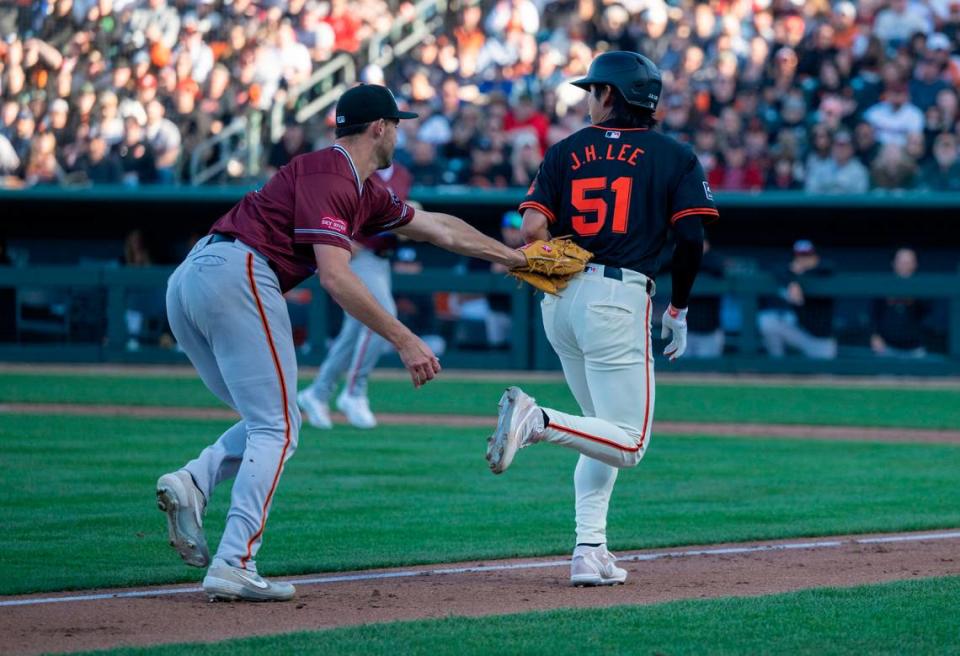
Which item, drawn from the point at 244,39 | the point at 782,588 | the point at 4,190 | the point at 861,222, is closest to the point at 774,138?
the point at 861,222

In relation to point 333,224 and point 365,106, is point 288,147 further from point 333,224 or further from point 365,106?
point 333,224

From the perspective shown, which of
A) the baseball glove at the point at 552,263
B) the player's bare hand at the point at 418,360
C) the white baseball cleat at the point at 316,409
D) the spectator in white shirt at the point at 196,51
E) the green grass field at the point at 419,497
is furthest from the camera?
the spectator in white shirt at the point at 196,51

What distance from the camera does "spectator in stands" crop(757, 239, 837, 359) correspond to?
53.5ft

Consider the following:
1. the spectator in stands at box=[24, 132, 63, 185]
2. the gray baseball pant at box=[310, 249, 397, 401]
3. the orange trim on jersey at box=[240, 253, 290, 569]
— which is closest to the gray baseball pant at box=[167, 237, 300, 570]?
the orange trim on jersey at box=[240, 253, 290, 569]

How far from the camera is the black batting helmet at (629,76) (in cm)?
546

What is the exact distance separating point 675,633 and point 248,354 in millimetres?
1745

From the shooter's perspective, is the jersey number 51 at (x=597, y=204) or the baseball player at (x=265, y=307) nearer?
the baseball player at (x=265, y=307)

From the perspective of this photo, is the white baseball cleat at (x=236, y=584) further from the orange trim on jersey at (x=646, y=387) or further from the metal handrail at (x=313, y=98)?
the metal handrail at (x=313, y=98)

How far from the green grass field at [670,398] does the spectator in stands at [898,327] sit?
2.22 feet

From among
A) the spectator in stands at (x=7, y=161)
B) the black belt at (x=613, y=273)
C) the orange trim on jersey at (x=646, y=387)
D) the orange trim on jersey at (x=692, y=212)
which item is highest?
the spectator in stands at (x=7, y=161)

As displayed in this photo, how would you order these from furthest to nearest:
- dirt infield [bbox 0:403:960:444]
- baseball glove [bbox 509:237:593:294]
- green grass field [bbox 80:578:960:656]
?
dirt infield [bbox 0:403:960:444] < baseball glove [bbox 509:237:593:294] < green grass field [bbox 80:578:960:656]

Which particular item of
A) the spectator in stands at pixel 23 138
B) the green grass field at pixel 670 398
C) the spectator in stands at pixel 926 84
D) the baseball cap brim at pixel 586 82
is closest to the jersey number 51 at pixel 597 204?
the baseball cap brim at pixel 586 82

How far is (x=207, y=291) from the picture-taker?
16.7ft

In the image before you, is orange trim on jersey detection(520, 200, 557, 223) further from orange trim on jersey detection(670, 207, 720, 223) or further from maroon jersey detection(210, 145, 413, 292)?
maroon jersey detection(210, 145, 413, 292)
